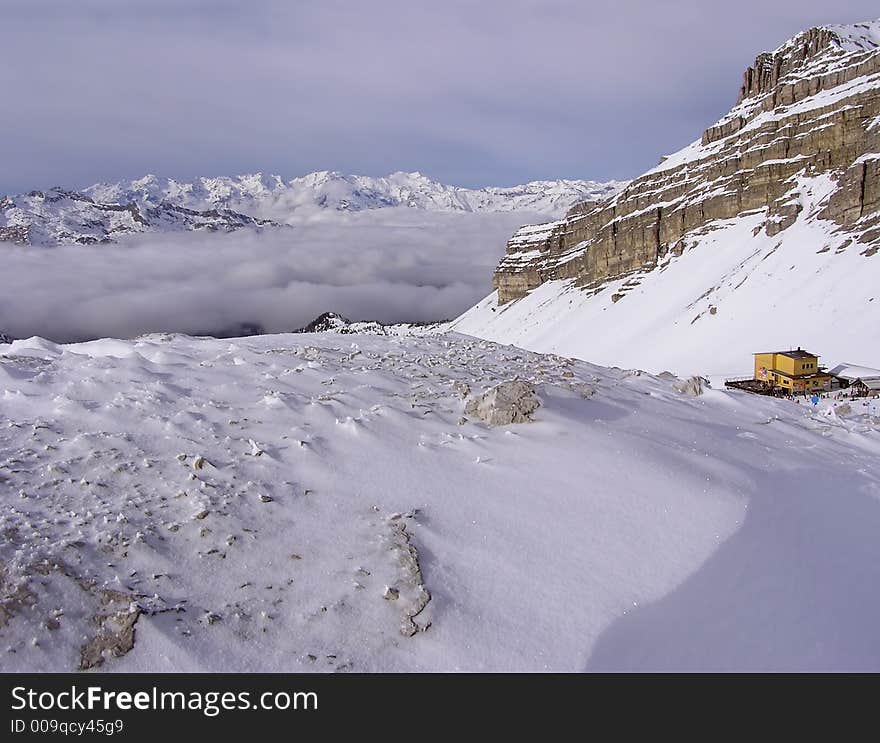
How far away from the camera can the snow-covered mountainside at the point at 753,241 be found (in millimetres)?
54625

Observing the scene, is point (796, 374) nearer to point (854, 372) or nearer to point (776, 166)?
point (854, 372)

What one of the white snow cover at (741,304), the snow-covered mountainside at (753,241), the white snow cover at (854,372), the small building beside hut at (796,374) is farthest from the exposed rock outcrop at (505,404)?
the snow-covered mountainside at (753,241)

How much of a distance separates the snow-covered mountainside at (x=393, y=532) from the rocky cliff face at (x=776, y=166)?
61650 millimetres

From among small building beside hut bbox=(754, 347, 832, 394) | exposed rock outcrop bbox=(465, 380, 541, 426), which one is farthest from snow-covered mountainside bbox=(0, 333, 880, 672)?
small building beside hut bbox=(754, 347, 832, 394)

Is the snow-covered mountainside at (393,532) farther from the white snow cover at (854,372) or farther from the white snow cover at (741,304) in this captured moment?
the white snow cover at (741,304)

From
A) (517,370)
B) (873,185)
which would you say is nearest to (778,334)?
(873,185)

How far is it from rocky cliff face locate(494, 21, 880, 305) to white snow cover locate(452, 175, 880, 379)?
1994 mm

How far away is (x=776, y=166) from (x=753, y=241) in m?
13.9

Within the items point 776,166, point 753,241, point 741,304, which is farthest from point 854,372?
point 776,166

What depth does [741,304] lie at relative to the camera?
61.8 meters

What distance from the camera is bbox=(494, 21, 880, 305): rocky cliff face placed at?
2645 inches

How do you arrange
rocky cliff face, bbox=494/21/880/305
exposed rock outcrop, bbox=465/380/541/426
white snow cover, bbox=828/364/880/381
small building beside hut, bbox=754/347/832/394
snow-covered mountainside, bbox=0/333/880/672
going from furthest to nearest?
1. rocky cliff face, bbox=494/21/880/305
2. white snow cover, bbox=828/364/880/381
3. small building beside hut, bbox=754/347/832/394
4. exposed rock outcrop, bbox=465/380/541/426
5. snow-covered mountainside, bbox=0/333/880/672

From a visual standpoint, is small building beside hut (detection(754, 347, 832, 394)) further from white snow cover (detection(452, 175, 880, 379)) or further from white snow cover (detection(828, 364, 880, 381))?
white snow cover (detection(452, 175, 880, 379))

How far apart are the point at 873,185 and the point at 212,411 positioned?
2958 inches
